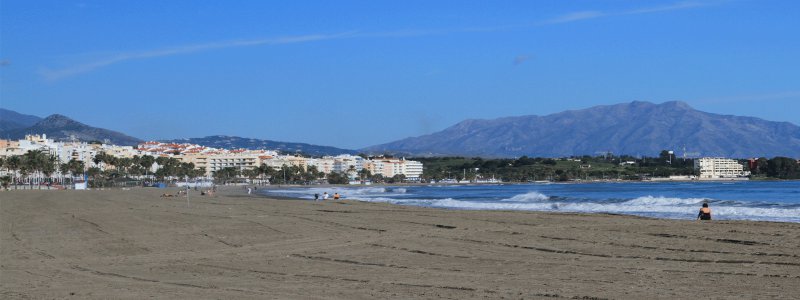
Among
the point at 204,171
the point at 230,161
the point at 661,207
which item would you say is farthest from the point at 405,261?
the point at 230,161

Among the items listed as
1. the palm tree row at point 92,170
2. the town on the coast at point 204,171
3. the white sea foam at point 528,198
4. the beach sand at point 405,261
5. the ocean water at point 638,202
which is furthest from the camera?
the town on the coast at point 204,171

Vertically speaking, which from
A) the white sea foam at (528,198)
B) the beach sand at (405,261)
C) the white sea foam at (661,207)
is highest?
the white sea foam at (528,198)

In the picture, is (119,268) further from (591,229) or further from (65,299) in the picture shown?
(591,229)

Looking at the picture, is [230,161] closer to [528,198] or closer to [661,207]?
[528,198]

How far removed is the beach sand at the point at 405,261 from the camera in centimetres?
1066

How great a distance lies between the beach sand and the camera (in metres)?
10.7

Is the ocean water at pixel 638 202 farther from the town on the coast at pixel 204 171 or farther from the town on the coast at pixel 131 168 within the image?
the town on the coast at pixel 204 171

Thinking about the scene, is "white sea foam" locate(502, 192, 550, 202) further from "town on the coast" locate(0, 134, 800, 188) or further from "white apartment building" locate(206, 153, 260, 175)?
"white apartment building" locate(206, 153, 260, 175)

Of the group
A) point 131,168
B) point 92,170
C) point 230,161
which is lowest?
point 92,170

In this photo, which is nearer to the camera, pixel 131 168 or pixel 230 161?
pixel 131 168

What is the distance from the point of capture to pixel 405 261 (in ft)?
46.0

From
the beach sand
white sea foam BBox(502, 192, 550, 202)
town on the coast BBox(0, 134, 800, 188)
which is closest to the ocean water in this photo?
white sea foam BBox(502, 192, 550, 202)

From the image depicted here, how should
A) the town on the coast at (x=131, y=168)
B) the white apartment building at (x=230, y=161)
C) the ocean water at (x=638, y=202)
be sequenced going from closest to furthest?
the ocean water at (x=638, y=202), the town on the coast at (x=131, y=168), the white apartment building at (x=230, y=161)

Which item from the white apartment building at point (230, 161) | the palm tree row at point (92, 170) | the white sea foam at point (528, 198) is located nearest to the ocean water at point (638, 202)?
the white sea foam at point (528, 198)
